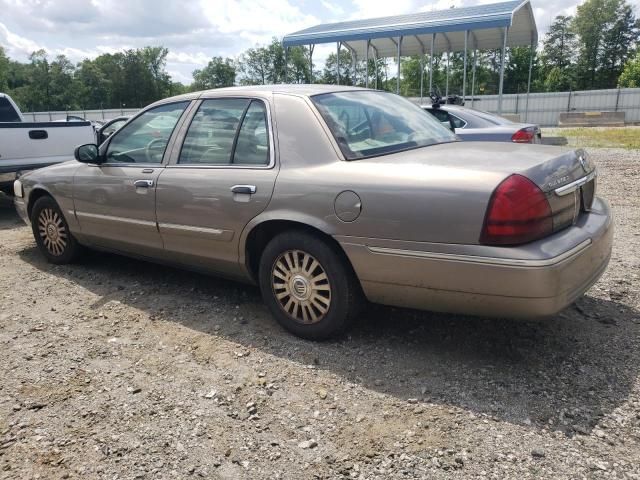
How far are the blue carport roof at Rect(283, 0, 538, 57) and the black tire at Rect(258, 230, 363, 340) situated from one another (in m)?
16.8

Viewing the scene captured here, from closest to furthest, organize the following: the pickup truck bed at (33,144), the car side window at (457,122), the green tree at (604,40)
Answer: the pickup truck bed at (33,144) < the car side window at (457,122) < the green tree at (604,40)

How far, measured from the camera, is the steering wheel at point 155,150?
4086 mm

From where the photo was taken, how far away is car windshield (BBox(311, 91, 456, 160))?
3.31 m

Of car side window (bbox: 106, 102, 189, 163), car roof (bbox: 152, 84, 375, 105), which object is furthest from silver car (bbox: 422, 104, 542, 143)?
car side window (bbox: 106, 102, 189, 163)

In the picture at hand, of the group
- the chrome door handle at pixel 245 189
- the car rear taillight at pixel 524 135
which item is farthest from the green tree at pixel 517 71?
the chrome door handle at pixel 245 189

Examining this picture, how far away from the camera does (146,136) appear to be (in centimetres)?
433

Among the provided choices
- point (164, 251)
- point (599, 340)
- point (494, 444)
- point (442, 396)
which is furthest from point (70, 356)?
point (599, 340)

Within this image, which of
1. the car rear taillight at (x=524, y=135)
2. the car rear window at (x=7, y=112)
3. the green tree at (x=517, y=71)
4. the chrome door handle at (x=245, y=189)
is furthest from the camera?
the green tree at (x=517, y=71)

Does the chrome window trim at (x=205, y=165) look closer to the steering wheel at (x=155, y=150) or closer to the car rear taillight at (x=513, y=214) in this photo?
the steering wheel at (x=155, y=150)

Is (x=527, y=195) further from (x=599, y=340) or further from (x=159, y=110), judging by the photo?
(x=159, y=110)

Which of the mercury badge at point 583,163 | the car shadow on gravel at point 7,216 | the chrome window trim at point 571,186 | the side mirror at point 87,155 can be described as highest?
the side mirror at point 87,155

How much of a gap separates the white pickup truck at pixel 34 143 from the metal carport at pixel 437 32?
44.9 ft

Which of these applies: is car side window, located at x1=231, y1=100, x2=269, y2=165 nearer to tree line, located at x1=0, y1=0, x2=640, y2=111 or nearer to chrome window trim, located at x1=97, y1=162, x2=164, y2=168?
chrome window trim, located at x1=97, y1=162, x2=164, y2=168

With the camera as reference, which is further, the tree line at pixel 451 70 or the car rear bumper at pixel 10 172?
the tree line at pixel 451 70
